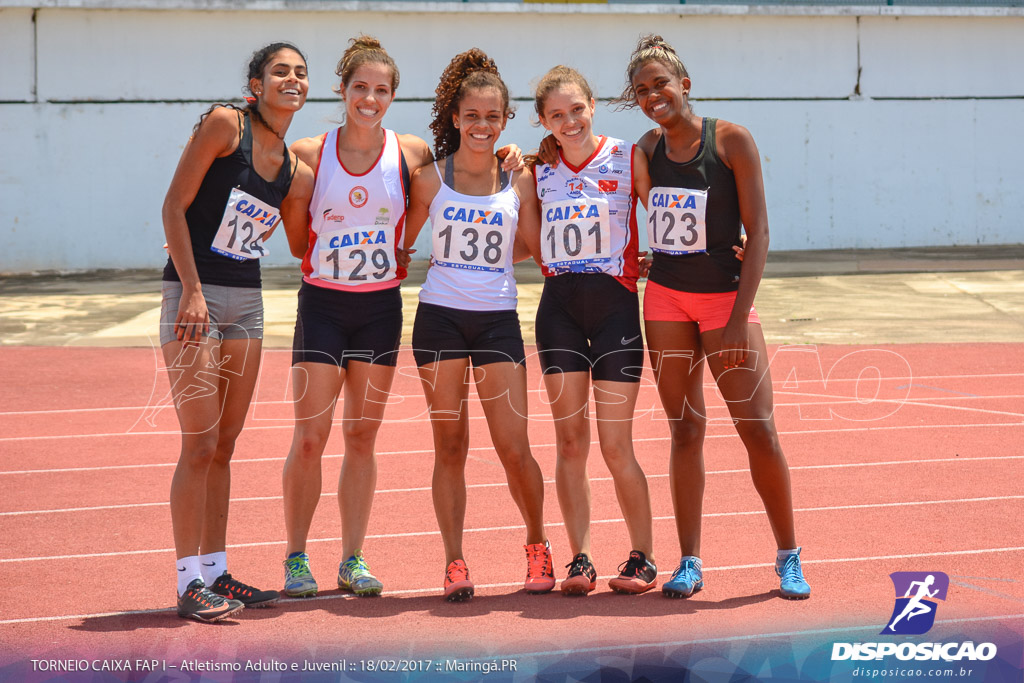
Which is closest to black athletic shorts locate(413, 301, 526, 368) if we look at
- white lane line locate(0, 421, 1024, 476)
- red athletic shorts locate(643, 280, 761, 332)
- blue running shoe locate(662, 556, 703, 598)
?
red athletic shorts locate(643, 280, 761, 332)

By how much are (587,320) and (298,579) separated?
1.44m

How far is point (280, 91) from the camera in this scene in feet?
12.8

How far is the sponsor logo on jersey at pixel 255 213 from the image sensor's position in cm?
380

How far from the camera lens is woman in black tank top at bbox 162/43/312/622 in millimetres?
3719

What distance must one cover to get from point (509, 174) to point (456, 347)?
0.70 m

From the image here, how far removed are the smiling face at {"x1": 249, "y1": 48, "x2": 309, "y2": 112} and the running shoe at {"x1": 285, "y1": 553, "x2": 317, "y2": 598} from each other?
65.6 inches

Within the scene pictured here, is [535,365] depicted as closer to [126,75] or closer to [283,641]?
[283,641]

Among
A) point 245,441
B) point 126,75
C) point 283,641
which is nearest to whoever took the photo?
point 283,641

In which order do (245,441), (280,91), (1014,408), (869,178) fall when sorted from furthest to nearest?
(869,178) < (1014,408) < (245,441) < (280,91)

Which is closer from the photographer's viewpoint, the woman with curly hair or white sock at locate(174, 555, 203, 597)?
white sock at locate(174, 555, 203, 597)

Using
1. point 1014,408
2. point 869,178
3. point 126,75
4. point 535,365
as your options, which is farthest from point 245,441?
point 869,178

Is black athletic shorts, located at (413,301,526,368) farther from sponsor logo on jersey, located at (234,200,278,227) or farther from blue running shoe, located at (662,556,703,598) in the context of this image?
blue running shoe, located at (662,556,703,598)

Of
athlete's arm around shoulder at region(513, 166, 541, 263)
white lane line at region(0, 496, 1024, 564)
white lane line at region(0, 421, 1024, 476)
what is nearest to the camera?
athlete's arm around shoulder at region(513, 166, 541, 263)

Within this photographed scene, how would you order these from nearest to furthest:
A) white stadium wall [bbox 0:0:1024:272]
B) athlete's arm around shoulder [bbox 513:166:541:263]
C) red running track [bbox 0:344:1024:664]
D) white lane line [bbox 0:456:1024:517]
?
red running track [bbox 0:344:1024:664], athlete's arm around shoulder [bbox 513:166:541:263], white lane line [bbox 0:456:1024:517], white stadium wall [bbox 0:0:1024:272]
